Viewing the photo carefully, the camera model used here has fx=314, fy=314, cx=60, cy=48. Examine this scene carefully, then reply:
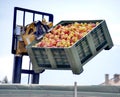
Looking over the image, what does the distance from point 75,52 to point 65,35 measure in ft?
3.82

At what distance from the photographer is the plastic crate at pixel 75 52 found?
8984 millimetres

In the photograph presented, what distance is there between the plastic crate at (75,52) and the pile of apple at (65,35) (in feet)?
0.67

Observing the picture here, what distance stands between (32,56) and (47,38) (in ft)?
2.43

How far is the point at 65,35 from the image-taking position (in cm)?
982

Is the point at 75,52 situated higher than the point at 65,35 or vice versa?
the point at 65,35

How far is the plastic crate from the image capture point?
8984 mm

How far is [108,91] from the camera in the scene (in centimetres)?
486

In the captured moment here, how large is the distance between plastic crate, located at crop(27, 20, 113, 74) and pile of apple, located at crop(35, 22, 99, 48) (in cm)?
20

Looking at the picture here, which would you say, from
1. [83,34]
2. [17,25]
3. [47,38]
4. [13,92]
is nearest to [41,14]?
[17,25]

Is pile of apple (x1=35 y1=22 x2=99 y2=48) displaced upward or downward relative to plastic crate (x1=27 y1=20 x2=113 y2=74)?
upward

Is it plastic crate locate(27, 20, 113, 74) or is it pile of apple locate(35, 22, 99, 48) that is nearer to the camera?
plastic crate locate(27, 20, 113, 74)

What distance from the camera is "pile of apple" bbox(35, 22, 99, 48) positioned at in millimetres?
9375

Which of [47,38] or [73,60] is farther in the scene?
[47,38]

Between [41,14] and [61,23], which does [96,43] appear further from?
[41,14]
